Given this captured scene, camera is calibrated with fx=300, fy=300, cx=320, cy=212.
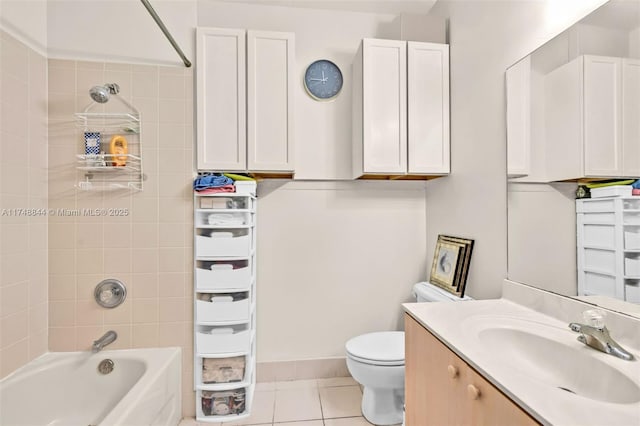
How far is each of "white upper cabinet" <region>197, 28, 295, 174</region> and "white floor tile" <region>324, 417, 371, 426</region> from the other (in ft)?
5.02

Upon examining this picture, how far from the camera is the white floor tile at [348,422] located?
1741mm

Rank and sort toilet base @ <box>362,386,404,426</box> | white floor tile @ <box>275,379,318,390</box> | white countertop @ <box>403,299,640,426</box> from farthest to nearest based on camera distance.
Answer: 1. white floor tile @ <box>275,379,318,390</box>
2. toilet base @ <box>362,386,404,426</box>
3. white countertop @ <box>403,299,640,426</box>

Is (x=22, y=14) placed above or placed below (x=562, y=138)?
above

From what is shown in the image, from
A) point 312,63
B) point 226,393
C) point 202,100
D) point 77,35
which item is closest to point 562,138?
point 312,63

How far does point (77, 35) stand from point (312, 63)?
57.2 inches

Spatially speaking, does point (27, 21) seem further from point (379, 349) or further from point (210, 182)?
point (379, 349)

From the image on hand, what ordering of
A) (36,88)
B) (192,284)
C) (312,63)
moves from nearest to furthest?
(36,88), (192,284), (312,63)

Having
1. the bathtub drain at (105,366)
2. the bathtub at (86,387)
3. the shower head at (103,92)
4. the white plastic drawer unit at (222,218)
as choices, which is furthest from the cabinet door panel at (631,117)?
the bathtub drain at (105,366)

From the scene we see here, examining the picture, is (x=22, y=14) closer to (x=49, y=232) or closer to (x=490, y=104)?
(x=49, y=232)

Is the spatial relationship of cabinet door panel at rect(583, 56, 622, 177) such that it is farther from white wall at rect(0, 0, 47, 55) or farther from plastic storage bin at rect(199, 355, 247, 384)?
white wall at rect(0, 0, 47, 55)

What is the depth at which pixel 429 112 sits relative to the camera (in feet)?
6.40

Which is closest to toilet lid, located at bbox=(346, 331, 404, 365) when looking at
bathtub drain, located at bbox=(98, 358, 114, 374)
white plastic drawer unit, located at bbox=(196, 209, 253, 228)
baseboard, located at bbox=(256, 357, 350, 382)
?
baseboard, located at bbox=(256, 357, 350, 382)

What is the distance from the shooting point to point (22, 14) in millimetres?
1624

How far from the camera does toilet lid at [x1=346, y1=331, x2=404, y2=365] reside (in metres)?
1.63
